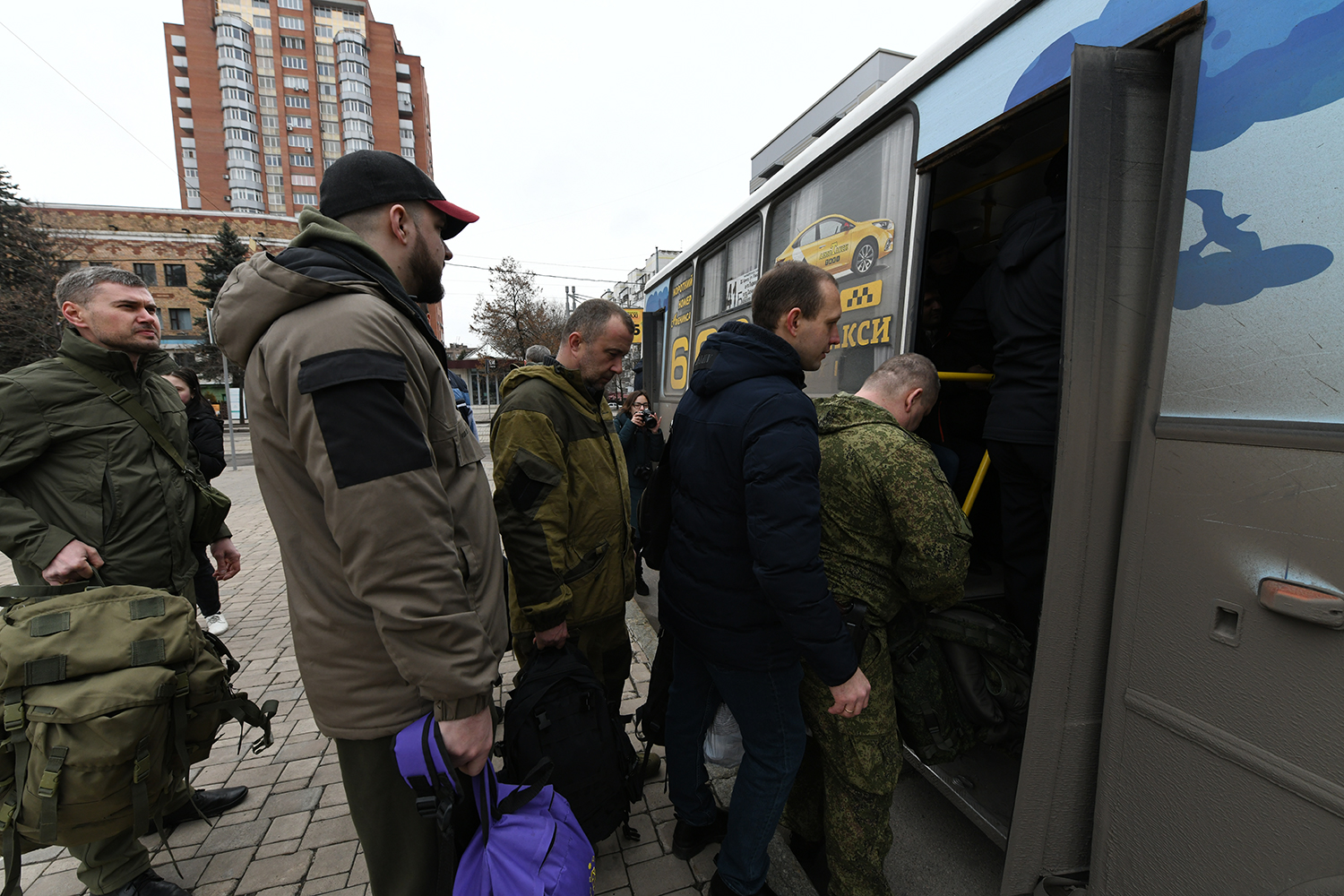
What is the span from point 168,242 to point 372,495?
4766cm

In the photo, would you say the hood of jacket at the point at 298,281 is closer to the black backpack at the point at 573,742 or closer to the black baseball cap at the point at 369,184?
the black baseball cap at the point at 369,184

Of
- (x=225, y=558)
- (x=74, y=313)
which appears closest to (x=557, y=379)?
(x=74, y=313)

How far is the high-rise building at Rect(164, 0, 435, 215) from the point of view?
60.7 m

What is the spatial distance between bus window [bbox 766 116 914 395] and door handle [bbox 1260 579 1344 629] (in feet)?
5.26

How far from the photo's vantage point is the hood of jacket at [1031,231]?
2201 millimetres

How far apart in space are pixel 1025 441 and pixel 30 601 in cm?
343

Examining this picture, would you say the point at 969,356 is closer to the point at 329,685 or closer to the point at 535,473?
the point at 535,473

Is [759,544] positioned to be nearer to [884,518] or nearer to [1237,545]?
[884,518]

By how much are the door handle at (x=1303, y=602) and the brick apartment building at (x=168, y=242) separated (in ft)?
139

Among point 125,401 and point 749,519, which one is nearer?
point 749,519

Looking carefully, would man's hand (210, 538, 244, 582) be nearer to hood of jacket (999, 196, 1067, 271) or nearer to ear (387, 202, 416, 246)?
ear (387, 202, 416, 246)

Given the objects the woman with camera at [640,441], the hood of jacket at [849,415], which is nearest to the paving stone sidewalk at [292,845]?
the hood of jacket at [849,415]

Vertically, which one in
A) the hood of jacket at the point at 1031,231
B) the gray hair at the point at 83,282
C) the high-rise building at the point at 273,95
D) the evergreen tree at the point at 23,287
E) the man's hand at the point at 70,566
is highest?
the high-rise building at the point at 273,95

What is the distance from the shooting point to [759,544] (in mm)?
1668
